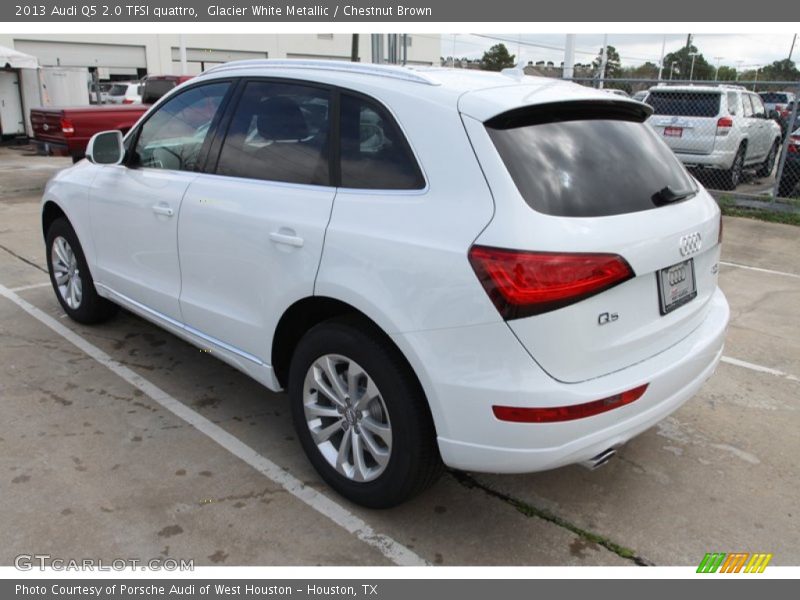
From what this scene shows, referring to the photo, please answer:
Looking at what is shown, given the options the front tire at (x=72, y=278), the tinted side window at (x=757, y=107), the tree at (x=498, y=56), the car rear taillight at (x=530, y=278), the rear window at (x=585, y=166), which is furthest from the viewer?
the tree at (x=498, y=56)

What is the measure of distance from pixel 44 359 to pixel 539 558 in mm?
3521

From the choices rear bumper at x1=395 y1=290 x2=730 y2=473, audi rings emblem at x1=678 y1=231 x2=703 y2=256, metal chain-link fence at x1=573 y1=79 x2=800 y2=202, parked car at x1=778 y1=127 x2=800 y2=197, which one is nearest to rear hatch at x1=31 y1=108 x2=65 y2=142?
metal chain-link fence at x1=573 y1=79 x2=800 y2=202

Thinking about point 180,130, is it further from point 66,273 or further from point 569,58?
point 569,58

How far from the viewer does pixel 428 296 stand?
96.6 inches

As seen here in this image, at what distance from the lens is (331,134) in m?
2.98

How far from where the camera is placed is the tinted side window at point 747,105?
12.1 meters

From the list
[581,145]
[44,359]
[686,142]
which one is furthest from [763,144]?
[44,359]

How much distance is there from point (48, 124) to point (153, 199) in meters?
9.06

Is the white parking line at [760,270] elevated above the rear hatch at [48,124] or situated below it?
below

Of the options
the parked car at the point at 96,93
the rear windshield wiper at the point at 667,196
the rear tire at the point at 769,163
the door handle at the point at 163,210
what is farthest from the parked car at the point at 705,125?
the parked car at the point at 96,93

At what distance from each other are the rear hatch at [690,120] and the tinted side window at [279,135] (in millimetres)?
9113

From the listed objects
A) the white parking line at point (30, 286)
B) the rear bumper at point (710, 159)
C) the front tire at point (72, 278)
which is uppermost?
the rear bumper at point (710, 159)

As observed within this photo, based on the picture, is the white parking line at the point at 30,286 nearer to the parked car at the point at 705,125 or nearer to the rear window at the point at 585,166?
the rear window at the point at 585,166

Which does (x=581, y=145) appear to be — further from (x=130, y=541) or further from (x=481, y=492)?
(x=130, y=541)
